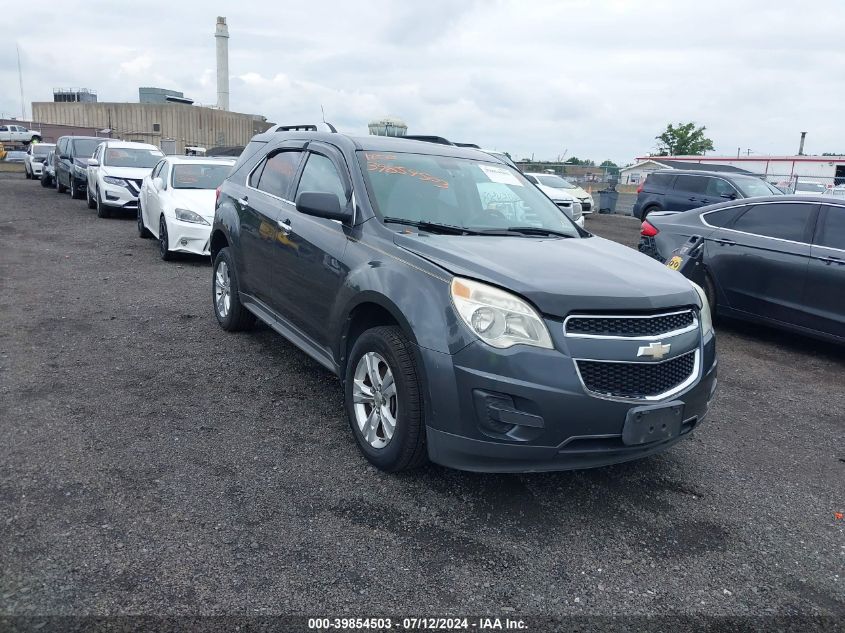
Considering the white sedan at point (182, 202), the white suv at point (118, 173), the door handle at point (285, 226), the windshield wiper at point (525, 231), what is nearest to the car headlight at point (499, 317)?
the windshield wiper at point (525, 231)

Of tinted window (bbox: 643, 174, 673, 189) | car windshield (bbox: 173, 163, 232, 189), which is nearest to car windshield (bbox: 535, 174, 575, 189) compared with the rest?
tinted window (bbox: 643, 174, 673, 189)

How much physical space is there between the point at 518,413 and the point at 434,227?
1426 mm

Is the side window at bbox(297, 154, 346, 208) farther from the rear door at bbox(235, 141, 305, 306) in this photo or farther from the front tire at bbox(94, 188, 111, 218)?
the front tire at bbox(94, 188, 111, 218)

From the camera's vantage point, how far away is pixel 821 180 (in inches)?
1196

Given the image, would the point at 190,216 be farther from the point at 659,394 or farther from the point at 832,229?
the point at 659,394

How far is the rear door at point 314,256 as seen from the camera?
169 inches

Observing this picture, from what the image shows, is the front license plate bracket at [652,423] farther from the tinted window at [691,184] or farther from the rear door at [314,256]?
the tinted window at [691,184]

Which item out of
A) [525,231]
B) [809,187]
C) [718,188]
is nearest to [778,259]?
[525,231]

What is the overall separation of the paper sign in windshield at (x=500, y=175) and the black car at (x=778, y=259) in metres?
3.36

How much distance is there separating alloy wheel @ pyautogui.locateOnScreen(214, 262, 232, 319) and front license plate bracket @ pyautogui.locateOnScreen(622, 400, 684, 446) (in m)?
4.13

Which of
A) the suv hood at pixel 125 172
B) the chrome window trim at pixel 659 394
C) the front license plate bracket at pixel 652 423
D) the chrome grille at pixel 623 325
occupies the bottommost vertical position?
the front license plate bracket at pixel 652 423

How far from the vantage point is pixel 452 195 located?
178 inches

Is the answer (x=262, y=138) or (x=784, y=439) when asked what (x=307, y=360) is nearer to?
(x=262, y=138)

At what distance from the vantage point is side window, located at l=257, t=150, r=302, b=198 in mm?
5238
